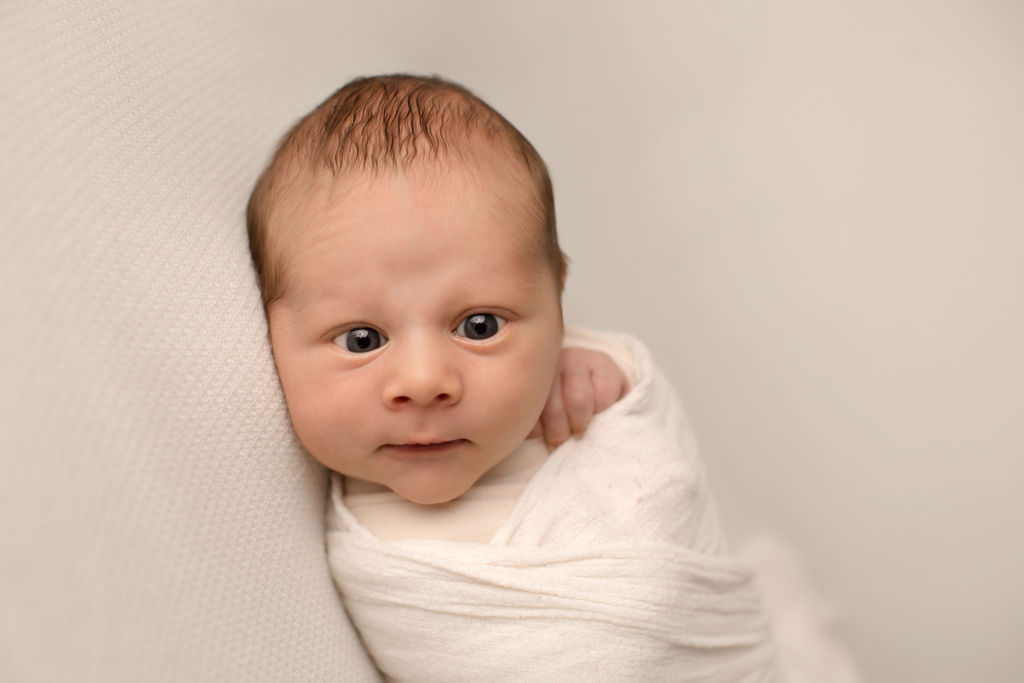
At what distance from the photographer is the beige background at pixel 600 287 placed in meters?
0.60

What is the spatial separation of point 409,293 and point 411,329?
0.03 m

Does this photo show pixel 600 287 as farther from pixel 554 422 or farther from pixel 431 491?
pixel 431 491

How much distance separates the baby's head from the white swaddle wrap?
0.07 meters

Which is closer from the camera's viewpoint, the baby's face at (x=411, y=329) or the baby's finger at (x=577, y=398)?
the baby's face at (x=411, y=329)

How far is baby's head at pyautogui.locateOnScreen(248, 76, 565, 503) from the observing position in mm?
732

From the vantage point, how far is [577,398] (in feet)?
A: 2.95

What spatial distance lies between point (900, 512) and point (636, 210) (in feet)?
2.17

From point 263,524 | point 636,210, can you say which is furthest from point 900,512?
point 263,524

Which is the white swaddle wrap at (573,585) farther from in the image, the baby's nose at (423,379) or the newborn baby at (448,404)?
the baby's nose at (423,379)

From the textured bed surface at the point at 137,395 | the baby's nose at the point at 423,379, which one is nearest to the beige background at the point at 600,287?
the textured bed surface at the point at 137,395

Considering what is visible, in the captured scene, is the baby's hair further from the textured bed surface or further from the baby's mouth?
the baby's mouth

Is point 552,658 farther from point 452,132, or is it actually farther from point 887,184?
point 887,184

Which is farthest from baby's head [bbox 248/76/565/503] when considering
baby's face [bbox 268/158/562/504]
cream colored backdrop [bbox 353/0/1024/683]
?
cream colored backdrop [bbox 353/0/1024/683]

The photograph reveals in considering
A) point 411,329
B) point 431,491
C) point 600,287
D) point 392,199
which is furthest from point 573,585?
point 600,287
